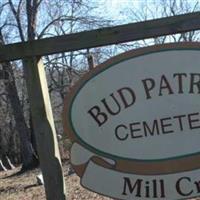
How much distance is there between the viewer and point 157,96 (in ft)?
16.2

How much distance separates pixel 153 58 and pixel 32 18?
20187mm

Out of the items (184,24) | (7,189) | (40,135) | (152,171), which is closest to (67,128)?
(40,135)

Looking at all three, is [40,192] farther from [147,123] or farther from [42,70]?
[147,123]

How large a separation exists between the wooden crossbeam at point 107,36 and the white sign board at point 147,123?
16 cm

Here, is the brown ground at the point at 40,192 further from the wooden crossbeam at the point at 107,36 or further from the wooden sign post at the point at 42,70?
the wooden crossbeam at the point at 107,36

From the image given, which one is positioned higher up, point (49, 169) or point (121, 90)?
point (121, 90)

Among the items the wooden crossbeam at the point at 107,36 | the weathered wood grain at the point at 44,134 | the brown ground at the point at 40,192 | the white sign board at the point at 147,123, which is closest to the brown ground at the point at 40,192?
the brown ground at the point at 40,192

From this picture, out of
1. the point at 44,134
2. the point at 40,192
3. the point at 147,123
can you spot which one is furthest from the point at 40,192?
the point at 147,123

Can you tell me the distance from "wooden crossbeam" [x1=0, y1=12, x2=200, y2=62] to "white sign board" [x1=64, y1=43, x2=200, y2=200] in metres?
0.16

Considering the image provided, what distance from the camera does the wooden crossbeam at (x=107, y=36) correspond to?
5.00 meters

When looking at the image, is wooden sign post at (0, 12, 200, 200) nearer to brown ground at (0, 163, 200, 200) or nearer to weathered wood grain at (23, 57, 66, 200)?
weathered wood grain at (23, 57, 66, 200)

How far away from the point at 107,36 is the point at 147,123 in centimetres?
80

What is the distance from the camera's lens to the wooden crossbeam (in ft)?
16.4

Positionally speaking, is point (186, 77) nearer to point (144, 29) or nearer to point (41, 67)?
point (144, 29)
